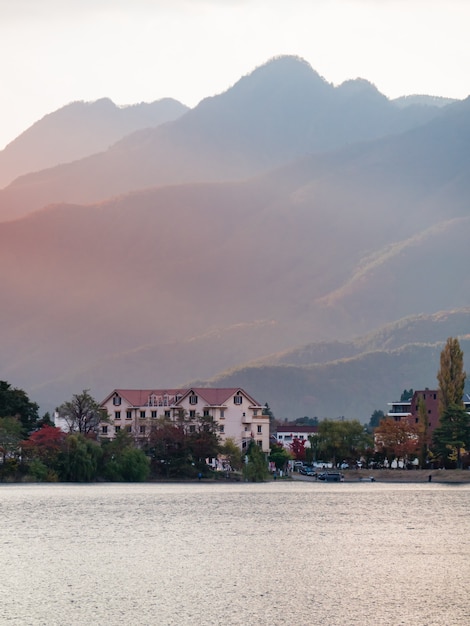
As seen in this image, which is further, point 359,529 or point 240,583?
point 359,529

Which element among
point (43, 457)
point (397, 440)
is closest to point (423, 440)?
point (397, 440)

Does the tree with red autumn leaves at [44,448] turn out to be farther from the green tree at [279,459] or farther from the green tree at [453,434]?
the green tree at [279,459]

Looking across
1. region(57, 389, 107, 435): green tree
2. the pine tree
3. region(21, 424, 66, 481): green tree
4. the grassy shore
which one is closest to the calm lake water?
region(21, 424, 66, 481): green tree

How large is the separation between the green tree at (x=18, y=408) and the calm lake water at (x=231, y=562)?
175 ft

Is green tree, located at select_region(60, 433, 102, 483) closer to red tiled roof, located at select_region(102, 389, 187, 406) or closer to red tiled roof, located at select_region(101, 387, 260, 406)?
red tiled roof, located at select_region(101, 387, 260, 406)

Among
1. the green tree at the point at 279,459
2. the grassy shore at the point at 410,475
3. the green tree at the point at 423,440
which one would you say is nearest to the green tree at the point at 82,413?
the grassy shore at the point at 410,475

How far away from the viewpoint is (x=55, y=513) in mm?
88188

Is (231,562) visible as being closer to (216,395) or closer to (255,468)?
(255,468)

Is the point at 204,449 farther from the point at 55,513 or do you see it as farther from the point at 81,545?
the point at 81,545

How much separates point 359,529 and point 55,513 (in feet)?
78.6

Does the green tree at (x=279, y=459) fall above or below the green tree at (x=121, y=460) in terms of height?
above

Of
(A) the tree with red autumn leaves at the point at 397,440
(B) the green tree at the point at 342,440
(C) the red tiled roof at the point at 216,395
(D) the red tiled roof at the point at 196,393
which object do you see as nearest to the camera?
(A) the tree with red autumn leaves at the point at 397,440

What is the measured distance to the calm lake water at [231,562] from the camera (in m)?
46.1

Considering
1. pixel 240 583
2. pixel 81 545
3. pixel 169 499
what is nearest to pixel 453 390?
pixel 169 499
